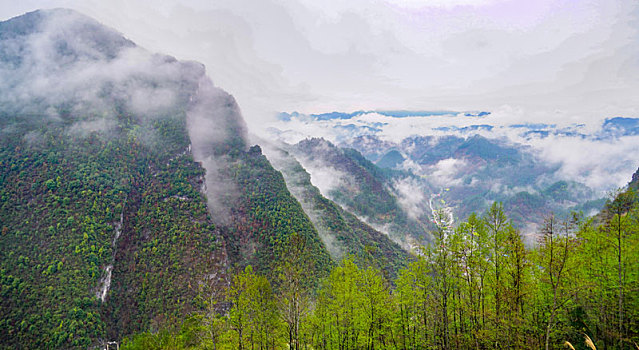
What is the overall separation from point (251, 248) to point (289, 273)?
110549mm

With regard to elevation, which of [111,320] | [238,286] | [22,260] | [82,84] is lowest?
[111,320]

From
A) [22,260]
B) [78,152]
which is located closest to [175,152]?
[78,152]

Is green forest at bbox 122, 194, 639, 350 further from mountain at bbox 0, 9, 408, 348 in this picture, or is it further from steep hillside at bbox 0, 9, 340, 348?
steep hillside at bbox 0, 9, 340, 348

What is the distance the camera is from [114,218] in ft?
400

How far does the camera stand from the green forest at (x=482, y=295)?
25.1m

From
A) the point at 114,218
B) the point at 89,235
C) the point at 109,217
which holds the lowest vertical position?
the point at 89,235

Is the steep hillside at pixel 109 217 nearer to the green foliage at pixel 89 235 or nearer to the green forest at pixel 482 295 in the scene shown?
the green foliage at pixel 89 235

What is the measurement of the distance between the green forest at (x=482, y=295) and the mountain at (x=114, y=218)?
17.3m

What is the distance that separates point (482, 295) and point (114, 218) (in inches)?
5266

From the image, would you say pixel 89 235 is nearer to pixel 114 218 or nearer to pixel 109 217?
pixel 109 217

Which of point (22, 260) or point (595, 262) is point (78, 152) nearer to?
point (22, 260)

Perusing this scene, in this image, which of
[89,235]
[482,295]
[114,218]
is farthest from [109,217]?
[482,295]

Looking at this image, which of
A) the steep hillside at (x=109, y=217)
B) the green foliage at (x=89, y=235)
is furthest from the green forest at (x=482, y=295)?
the green foliage at (x=89, y=235)

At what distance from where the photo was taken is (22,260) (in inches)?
3644
